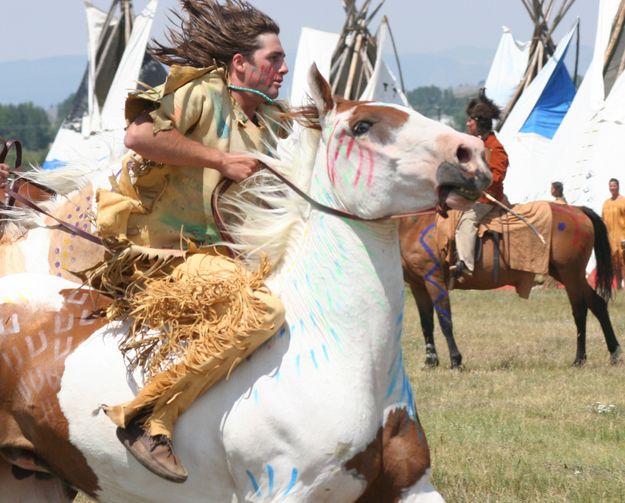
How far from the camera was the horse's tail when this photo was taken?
1134 cm

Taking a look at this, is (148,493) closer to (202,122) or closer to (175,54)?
(202,122)

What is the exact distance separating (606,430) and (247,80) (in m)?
4.19

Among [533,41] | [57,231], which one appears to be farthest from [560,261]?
[533,41]

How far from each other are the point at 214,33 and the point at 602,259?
764 centimetres

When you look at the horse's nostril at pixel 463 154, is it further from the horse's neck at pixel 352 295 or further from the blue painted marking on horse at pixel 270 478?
the blue painted marking on horse at pixel 270 478

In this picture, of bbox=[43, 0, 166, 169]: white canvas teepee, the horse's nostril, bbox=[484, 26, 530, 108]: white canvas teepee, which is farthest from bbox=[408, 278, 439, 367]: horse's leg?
bbox=[484, 26, 530, 108]: white canvas teepee

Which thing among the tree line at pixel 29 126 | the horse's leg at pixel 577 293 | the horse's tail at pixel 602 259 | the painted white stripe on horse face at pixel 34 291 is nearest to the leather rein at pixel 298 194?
the painted white stripe on horse face at pixel 34 291

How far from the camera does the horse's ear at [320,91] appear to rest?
12.7ft

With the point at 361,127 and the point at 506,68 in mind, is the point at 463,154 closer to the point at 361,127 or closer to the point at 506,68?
the point at 361,127

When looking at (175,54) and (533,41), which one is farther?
(533,41)

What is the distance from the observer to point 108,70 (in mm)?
26422

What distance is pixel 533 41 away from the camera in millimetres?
25719

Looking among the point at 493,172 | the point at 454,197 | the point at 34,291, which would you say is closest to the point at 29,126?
the point at 493,172

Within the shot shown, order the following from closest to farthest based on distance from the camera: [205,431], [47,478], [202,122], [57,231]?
[205,431] < [202,122] < [47,478] < [57,231]
